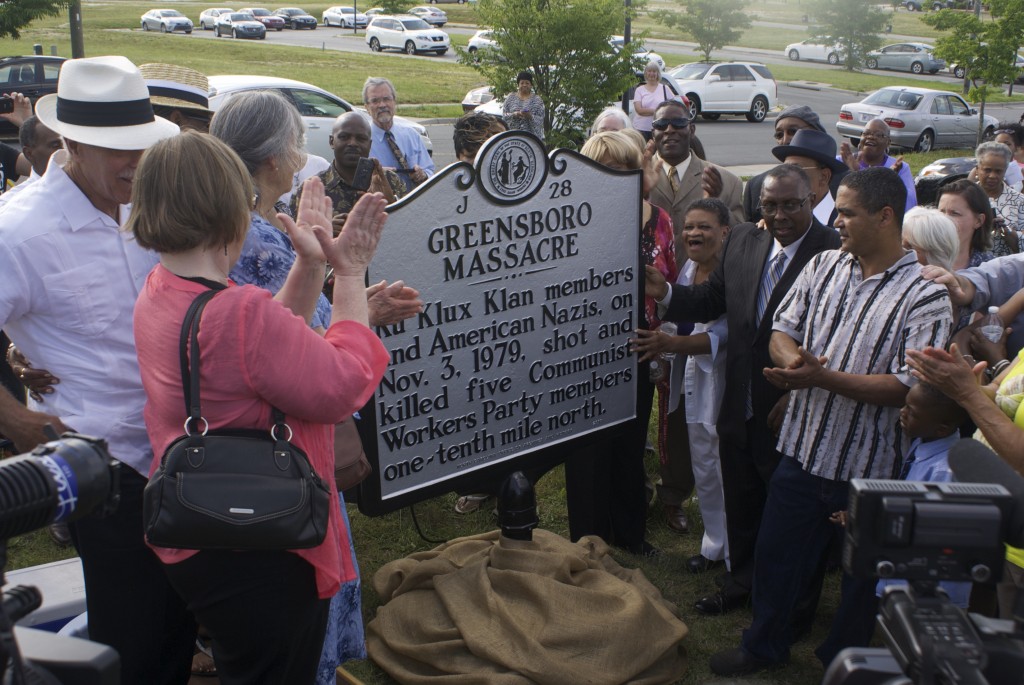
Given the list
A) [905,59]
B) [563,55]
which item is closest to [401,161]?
[563,55]

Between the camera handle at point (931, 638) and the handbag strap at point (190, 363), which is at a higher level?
the handbag strap at point (190, 363)

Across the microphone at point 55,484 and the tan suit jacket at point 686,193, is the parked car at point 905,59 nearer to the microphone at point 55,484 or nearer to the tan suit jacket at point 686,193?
the tan suit jacket at point 686,193

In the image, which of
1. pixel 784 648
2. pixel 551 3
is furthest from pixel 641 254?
pixel 551 3

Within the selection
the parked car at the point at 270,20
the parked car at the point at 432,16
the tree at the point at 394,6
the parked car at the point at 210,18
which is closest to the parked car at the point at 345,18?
the parked car at the point at 432,16

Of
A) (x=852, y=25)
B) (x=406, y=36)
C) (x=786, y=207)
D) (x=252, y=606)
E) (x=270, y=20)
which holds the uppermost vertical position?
(x=270, y=20)

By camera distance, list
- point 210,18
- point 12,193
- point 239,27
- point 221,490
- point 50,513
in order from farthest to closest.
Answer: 1. point 210,18
2. point 239,27
3. point 12,193
4. point 221,490
5. point 50,513

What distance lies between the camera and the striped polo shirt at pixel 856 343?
320 cm

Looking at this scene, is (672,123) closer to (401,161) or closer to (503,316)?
(401,161)

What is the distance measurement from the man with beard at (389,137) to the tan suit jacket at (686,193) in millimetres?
1733

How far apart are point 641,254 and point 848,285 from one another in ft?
3.54

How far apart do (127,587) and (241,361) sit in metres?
0.92

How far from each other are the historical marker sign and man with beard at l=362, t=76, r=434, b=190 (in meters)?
2.62

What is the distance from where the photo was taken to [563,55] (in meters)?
14.0

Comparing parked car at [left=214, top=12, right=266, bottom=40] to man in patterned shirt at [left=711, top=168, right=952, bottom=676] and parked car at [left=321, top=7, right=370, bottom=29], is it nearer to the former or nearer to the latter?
parked car at [left=321, top=7, right=370, bottom=29]
